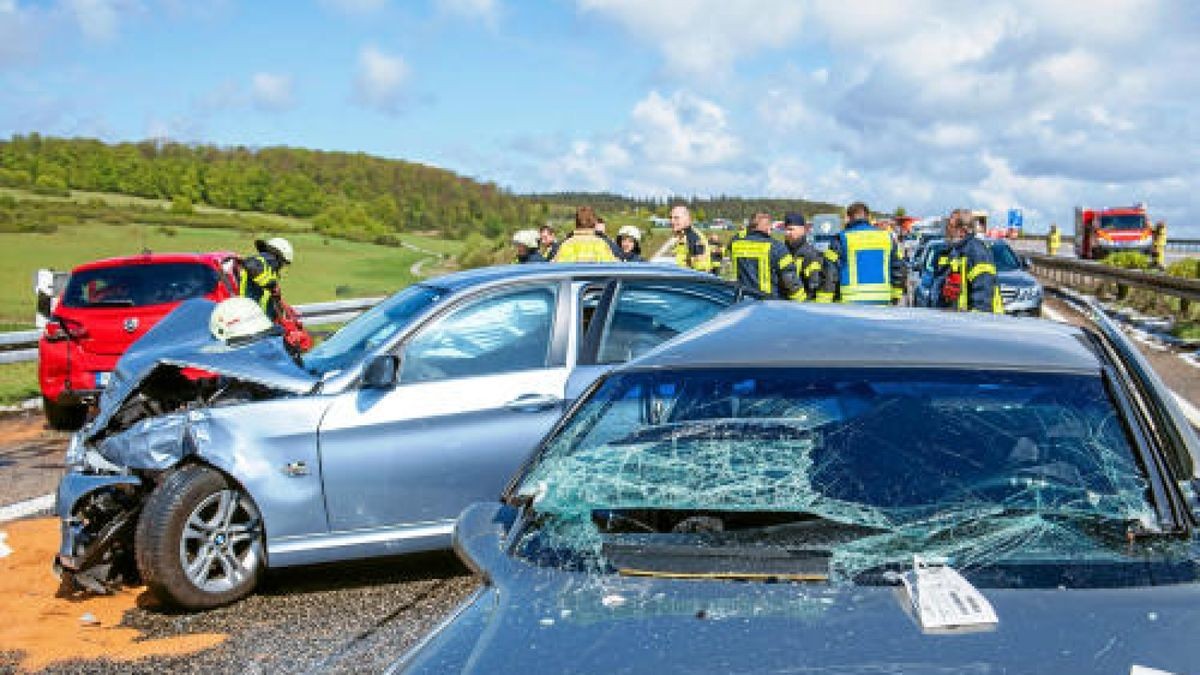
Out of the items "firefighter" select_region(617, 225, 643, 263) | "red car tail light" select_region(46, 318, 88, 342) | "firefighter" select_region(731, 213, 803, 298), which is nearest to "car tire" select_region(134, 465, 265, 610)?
"red car tail light" select_region(46, 318, 88, 342)

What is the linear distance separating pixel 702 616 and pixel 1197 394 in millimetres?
11539

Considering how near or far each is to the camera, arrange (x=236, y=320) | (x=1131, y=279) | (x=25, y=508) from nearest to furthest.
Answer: (x=236, y=320) → (x=25, y=508) → (x=1131, y=279)

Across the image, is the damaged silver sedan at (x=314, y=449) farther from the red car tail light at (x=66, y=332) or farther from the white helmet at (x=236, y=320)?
the red car tail light at (x=66, y=332)

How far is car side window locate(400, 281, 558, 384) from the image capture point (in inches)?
248

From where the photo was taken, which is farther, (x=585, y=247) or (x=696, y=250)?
(x=696, y=250)

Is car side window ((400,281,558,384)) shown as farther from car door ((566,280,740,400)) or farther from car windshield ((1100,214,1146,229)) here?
car windshield ((1100,214,1146,229))

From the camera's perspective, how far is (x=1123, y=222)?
1790 inches

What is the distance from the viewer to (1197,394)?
494 inches

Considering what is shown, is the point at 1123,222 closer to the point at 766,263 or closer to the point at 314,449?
the point at 766,263

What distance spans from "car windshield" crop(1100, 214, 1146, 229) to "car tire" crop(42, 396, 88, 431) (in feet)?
134

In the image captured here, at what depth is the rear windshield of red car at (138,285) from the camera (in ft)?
38.8

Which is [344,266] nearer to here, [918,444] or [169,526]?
[169,526]

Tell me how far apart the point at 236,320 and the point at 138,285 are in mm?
5804

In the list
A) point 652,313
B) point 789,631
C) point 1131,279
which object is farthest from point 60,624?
point 1131,279
